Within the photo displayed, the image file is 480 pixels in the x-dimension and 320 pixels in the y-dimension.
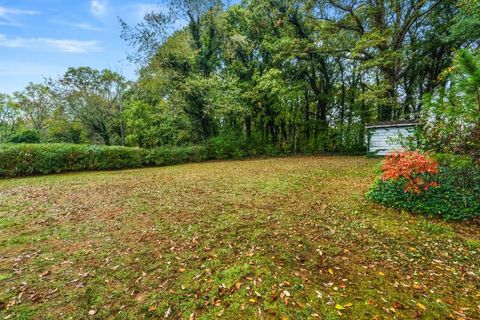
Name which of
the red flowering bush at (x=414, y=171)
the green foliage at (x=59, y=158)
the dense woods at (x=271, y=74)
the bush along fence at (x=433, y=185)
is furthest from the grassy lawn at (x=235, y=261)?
the dense woods at (x=271, y=74)

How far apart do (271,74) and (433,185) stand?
1257cm

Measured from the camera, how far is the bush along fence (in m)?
4.46

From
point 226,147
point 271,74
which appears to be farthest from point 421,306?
point 271,74

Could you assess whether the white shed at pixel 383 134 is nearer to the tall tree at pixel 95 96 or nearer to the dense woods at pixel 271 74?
the dense woods at pixel 271 74

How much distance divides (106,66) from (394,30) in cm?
2374

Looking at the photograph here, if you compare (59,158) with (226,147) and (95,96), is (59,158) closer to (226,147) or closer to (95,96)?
(226,147)

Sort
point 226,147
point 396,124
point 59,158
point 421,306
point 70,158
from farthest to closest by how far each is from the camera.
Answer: point 226,147
point 396,124
point 70,158
point 59,158
point 421,306

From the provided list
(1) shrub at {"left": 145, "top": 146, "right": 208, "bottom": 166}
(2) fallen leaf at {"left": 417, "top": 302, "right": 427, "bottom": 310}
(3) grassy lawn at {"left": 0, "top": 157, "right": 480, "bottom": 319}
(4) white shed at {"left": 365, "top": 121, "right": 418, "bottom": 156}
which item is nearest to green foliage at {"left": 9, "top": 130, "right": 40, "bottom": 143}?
(1) shrub at {"left": 145, "top": 146, "right": 208, "bottom": 166}

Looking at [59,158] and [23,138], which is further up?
[23,138]

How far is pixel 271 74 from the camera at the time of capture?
600 inches

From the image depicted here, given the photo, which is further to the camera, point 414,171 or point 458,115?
point 414,171

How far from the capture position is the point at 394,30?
12.7 meters

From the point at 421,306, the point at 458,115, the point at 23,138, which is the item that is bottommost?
the point at 421,306

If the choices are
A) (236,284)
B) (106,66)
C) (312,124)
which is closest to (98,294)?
(236,284)
